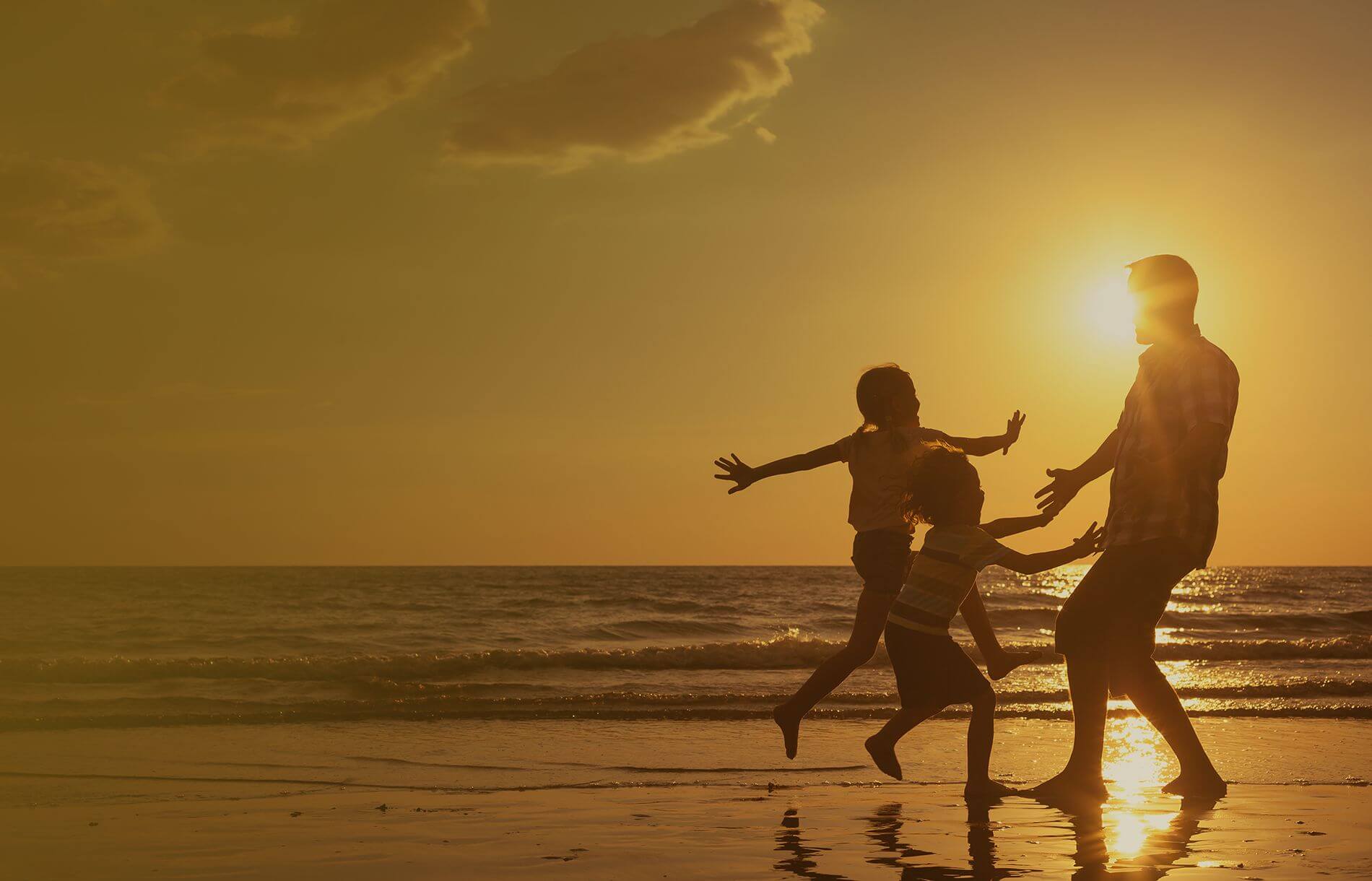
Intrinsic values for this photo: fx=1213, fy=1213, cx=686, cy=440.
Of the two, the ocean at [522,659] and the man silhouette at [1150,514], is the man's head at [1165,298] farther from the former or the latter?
the ocean at [522,659]

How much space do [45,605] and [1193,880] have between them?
127 ft

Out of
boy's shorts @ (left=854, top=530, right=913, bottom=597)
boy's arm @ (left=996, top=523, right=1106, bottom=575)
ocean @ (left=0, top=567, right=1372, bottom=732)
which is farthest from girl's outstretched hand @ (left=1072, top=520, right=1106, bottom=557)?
ocean @ (left=0, top=567, right=1372, bottom=732)

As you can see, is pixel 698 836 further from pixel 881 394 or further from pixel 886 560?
pixel 881 394

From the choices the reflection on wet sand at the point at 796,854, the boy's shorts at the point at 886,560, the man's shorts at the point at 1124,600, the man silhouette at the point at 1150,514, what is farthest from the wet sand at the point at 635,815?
the boy's shorts at the point at 886,560

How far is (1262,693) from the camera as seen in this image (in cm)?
1152

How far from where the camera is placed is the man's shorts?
5.04 m

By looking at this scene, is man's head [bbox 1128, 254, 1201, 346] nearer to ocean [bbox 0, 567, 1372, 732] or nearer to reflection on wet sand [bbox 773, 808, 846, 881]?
reflection on wet sand [bbox 773, 808, 846, 881]

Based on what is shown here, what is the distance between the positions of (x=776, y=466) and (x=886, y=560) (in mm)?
680

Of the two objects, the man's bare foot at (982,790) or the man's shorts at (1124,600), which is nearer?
the man's shorts at (1124,600)

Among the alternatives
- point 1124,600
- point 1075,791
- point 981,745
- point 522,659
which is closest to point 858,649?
point 981,745

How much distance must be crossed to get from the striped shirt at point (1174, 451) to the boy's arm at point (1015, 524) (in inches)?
10.9

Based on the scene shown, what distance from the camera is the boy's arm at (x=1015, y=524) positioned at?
5195 millimetres

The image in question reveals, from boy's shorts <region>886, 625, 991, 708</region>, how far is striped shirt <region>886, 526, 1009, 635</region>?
5 centimetres

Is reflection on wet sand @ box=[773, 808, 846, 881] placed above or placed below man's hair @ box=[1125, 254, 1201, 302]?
below
